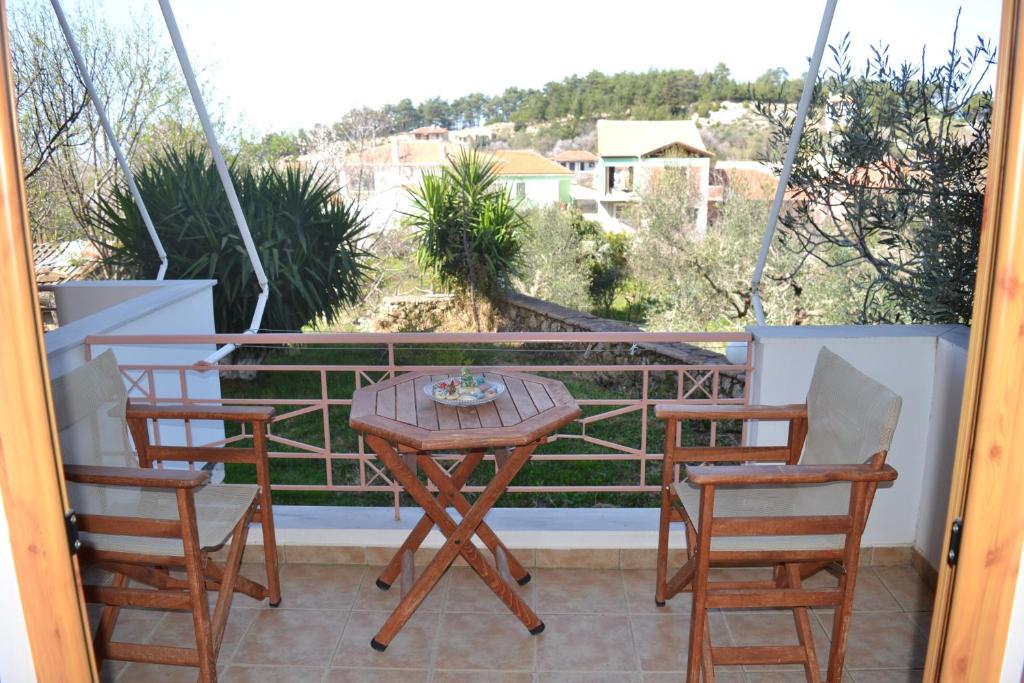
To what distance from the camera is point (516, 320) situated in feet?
36.8

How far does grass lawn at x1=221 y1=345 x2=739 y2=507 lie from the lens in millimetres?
6336

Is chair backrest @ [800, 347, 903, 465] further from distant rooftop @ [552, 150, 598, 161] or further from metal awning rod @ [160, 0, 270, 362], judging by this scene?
distant rooftop @ [552, 150, 598, 161]

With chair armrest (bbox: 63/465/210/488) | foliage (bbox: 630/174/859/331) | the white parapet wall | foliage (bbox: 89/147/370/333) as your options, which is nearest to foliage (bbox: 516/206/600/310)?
foliage (bbox: 630/174/859/331)

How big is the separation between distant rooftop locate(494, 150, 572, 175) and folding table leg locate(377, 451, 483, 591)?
11500 mm

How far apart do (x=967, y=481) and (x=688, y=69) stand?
16734 mm

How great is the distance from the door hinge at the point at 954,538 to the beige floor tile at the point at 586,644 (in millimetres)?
1422

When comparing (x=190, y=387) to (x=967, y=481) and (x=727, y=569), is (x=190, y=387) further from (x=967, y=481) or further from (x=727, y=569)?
(x=967, y=481)

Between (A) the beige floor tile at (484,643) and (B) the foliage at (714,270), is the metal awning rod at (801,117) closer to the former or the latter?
(A) the beige floor tile at (484,643)

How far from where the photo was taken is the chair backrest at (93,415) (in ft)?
7.55

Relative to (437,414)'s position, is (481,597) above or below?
below

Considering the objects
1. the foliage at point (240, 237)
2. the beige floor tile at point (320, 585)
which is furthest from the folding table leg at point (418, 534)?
the foliage at point (240, 237)

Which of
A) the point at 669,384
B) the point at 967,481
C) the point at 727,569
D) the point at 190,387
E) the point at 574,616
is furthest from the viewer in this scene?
the point at 669,384

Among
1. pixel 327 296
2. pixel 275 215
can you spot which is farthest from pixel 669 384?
pixel 275 215

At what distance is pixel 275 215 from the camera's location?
28.4ft
